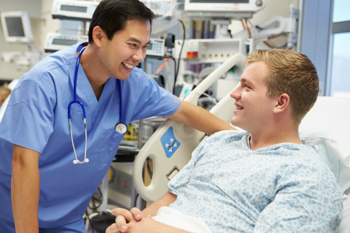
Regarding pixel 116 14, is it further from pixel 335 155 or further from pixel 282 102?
pixel 335 155

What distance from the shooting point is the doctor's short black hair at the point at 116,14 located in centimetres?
148

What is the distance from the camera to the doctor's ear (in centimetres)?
152

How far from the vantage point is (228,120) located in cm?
204

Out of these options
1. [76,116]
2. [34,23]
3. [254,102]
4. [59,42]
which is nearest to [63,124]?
[76,116]

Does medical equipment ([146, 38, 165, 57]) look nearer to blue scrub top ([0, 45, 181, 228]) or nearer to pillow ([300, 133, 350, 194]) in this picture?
blue scrub top ([0, 45, 181, 228])

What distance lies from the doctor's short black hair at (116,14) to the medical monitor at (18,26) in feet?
14.5

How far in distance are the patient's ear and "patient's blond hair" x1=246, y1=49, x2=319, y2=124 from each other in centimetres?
1

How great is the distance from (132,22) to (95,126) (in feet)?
1.45

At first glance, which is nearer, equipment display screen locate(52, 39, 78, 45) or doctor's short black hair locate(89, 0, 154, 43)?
doctor's short black hair locate(89, 0, 154, 43)

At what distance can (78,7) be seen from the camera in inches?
102

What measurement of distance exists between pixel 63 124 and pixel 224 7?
1.74 m

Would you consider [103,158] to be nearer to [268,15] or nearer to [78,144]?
[78,144]

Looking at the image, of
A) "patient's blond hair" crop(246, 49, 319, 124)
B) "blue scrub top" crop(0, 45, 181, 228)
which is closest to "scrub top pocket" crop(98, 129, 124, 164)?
"blue scrub top" crop(0, 45, 181, 228)

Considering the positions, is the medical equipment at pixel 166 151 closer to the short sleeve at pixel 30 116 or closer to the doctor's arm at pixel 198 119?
the doctor's arm at pixel 198 119
